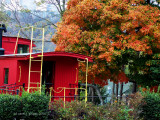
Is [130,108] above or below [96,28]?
below

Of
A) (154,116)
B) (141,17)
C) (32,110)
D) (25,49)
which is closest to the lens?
(32,110)

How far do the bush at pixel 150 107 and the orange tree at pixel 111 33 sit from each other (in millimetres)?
6472

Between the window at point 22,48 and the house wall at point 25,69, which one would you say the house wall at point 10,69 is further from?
the window at point 22,48

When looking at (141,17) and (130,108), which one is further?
(141,17)

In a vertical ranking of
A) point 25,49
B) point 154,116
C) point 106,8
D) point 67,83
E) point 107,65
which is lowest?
point 154,116

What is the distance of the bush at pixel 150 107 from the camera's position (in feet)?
38.2

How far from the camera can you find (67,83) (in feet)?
49.2

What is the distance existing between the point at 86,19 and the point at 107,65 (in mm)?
4157

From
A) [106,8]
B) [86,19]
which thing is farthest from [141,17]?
[86,19]

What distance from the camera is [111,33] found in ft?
62.5

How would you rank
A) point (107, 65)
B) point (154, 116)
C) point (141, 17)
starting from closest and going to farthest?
point (154, 116) → point (141, 17) → point (107, 65)

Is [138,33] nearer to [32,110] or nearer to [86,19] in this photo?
[86,19]

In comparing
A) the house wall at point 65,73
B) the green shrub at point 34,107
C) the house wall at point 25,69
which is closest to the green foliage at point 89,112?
the green shrub at point 34,107

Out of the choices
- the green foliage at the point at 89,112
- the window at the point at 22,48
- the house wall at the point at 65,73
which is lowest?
the green foliage at the point at 89,112
